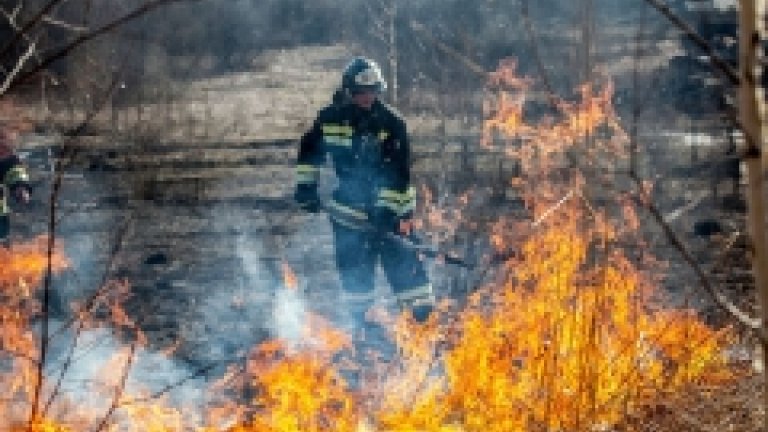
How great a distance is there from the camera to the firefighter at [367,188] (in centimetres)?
667

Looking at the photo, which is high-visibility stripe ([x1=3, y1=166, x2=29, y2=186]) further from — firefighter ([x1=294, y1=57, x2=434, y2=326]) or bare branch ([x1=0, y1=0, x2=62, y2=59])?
bare branch ([x1=0, y1=0, x2=62, y2=59])

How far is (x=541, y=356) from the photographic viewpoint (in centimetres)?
532

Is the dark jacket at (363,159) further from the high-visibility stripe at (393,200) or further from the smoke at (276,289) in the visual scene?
the smoke at (276,289)

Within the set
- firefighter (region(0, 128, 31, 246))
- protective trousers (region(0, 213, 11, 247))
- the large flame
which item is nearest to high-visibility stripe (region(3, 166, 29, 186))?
firefighter (region(0, 128, 31, 246))

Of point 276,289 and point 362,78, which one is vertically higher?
point 362,78

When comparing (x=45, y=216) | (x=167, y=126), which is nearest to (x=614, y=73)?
(x=167, y=126)

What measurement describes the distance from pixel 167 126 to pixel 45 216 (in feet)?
18.2

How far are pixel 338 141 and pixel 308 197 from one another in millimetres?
420

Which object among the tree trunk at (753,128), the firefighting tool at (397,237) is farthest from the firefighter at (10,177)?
the tree trunk at (753,128)

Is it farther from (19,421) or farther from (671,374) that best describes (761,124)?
(19,421)

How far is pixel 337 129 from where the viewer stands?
6.70 meters

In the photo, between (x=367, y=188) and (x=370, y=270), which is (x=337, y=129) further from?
(x=370, y=270)

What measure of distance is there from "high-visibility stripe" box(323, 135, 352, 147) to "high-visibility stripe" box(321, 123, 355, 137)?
1.1 inches

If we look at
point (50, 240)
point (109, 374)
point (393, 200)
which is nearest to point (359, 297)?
point (393, 200)
